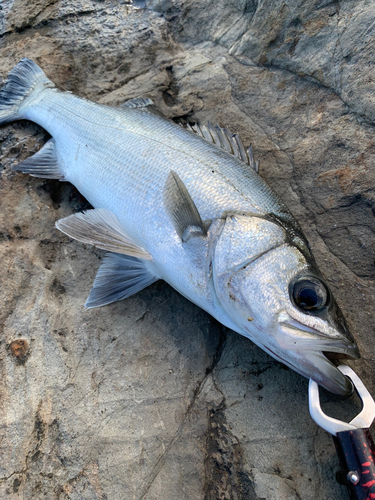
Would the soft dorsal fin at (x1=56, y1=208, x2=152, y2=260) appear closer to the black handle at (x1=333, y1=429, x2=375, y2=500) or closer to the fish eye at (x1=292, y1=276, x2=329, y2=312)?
the fish eye at (x1=292, y1=276, x2=329, y2=312)

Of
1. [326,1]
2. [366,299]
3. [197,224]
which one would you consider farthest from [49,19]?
[366,299]

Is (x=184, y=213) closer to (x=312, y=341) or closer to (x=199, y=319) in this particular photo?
(x=199, y=319)

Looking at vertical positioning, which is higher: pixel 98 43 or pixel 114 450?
pixel 98 43

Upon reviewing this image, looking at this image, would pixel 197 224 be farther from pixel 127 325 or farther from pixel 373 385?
pixel 373 385

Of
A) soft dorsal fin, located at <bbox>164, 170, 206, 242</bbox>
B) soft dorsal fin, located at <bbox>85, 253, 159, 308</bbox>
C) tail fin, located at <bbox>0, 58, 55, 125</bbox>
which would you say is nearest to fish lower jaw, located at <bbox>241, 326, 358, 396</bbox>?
soft dorsal fin, located at <bbox>164, 170, 206, 242</bbox>

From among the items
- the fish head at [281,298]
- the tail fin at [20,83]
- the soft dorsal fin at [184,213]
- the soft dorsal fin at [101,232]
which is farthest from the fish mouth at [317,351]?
the tail fin at [20,83]

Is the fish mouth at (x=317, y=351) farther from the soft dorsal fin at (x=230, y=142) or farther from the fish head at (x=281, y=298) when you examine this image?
the soft dorsal fin at (x=230, y=142)
